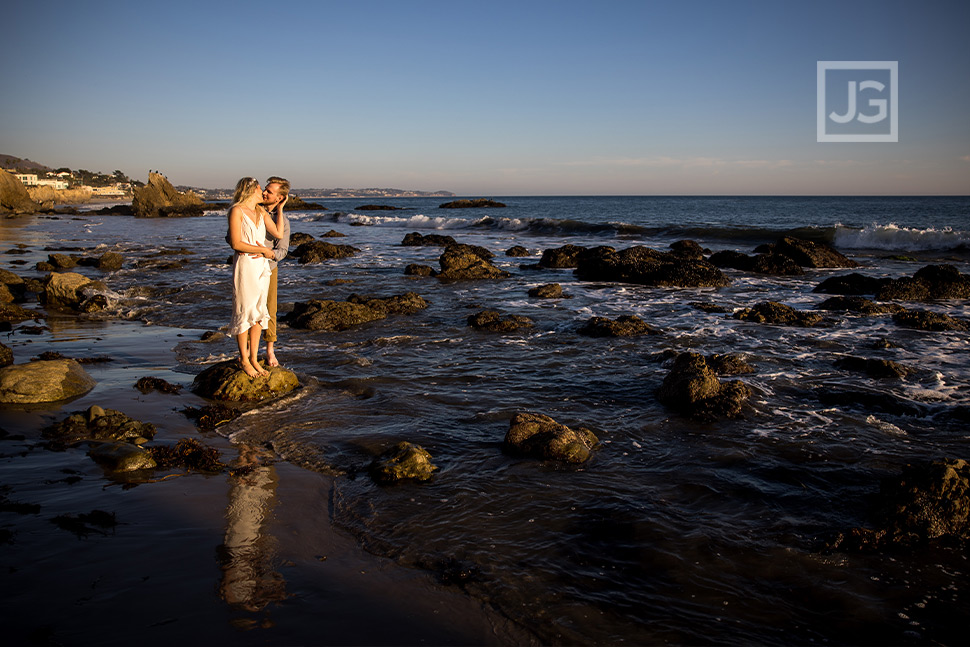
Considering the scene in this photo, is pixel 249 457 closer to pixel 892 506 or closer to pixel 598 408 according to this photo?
pixel 598 408

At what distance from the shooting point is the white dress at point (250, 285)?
6.30 metres

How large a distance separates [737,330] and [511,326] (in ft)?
14.3

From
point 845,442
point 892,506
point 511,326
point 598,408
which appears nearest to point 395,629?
point 892,506

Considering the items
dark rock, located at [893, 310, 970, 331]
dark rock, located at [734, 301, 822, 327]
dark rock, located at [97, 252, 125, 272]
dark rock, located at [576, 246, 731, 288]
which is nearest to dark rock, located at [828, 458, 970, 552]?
dark rock, located at [734, 301, 822, 327]

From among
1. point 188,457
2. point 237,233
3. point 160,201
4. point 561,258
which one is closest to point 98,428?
point 188,457

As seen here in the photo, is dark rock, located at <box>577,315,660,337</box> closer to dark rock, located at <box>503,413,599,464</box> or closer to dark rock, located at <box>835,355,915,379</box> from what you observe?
dark rock, located at <box>835,355,915,379</box>

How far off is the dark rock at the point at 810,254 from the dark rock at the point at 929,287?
20.9 ft

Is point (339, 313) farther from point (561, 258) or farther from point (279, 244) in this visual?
point (561, 258)

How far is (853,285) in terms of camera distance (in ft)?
50.3

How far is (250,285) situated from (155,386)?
1.97 metres

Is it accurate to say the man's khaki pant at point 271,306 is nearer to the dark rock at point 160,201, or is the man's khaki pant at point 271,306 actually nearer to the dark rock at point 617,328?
the dark rock at point 617,328

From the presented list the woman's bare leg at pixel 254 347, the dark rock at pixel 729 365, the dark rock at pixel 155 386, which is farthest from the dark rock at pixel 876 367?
the dark rock at pixel 155 386

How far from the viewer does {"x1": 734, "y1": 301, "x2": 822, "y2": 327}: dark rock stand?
454 inches

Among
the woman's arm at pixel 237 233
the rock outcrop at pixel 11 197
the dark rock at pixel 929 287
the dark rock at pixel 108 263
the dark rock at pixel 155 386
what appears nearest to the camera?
the woman's arm at pixel 237 233
